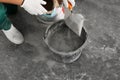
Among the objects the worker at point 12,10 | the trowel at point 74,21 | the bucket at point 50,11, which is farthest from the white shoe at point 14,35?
the trowel at point 74,21

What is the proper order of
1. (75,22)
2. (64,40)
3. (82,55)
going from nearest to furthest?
1. (75,22)
2. (64,40)
3. (82,55)

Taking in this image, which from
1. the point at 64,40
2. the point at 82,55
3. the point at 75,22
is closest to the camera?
the point at 75,22

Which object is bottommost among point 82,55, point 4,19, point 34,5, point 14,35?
point 82,55

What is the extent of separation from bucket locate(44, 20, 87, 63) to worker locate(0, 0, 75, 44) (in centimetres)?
15

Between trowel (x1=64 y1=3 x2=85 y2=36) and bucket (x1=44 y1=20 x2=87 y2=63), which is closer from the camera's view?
trowel (x1=64 y1=3 x2=85 y2=36)

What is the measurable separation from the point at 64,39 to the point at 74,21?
6.7 inches

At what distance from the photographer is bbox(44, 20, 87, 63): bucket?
149 cm

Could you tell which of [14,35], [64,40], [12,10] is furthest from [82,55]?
[12,10]

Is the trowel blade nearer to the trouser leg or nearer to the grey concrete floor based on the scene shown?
the grey concrete floor

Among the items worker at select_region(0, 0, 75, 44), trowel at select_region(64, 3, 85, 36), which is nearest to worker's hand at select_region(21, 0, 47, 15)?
worker at select_region(0, 0, 75, 44)

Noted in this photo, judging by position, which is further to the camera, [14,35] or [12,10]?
[12,10]

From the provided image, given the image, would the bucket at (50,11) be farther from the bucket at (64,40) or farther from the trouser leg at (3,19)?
the trouser leg at (3,19)

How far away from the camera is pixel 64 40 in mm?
1517

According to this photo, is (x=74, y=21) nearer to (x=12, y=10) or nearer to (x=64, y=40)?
(x=64, y=40)
